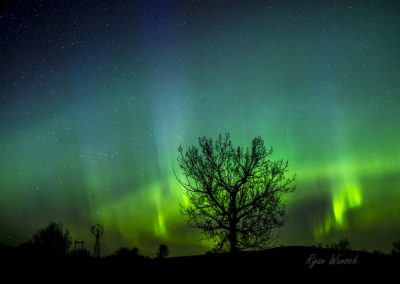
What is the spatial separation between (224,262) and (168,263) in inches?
64.3

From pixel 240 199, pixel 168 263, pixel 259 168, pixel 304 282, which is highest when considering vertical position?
pixel 259 168

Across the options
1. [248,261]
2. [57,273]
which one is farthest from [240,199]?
[57,273]

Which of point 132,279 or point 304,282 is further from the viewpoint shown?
point 132,279

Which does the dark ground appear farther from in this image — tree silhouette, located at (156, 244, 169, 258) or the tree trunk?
tree silhouette, located at (156, 244, 169, 258)

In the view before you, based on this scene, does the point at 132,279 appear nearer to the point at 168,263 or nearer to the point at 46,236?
the point at 168,263

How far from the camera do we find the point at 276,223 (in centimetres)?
1644

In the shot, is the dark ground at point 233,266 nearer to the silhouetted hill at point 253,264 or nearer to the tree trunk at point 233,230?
the silhouetted hill at point 253,264

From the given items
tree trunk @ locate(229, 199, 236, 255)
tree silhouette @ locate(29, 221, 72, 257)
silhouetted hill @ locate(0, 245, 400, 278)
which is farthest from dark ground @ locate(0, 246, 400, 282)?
tree silhouette @ locate(29, 221, 72, 257)
